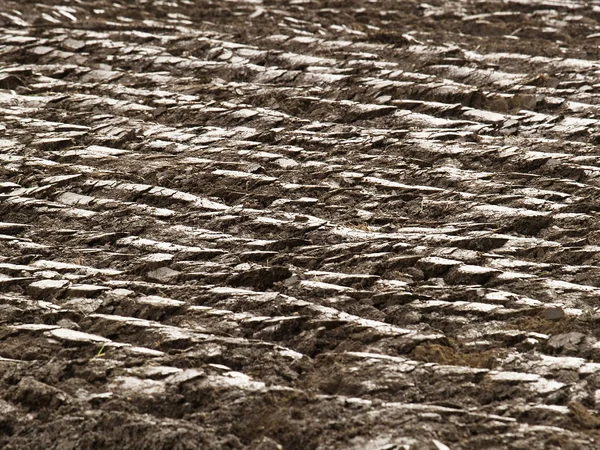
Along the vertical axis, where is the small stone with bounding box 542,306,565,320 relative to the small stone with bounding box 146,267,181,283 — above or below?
above

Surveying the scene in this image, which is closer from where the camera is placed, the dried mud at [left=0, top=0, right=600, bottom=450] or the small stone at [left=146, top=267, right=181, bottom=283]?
the dried mud at [left=0, top=0, right=600, bottom=450]

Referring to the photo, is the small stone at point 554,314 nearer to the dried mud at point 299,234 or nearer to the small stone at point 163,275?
the dried mud at point 299,234

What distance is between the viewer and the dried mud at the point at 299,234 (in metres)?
3.92

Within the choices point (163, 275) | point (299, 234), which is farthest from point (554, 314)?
point (163, 275)

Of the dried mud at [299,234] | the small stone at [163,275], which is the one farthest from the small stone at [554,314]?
the small stone at [163,275]

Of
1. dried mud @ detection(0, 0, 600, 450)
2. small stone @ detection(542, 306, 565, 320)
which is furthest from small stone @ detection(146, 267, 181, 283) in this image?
small stone @ detection(542, 306, 565, 320)

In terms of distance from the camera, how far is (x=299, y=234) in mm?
5379

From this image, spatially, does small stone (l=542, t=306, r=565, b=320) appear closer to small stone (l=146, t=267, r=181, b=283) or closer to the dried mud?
the dried mud

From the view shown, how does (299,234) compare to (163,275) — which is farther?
(299,234)

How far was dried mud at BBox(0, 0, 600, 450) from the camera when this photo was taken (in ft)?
12.9

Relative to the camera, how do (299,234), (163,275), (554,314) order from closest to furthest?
(554,314) → (163,275) → (299,234)

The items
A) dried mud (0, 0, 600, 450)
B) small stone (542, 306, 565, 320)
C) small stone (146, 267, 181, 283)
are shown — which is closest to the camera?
dried mud (0, 0, 600, 450)

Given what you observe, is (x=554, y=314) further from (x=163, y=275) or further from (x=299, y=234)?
(x=163, y=275)

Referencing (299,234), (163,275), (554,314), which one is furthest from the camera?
(299,234)
